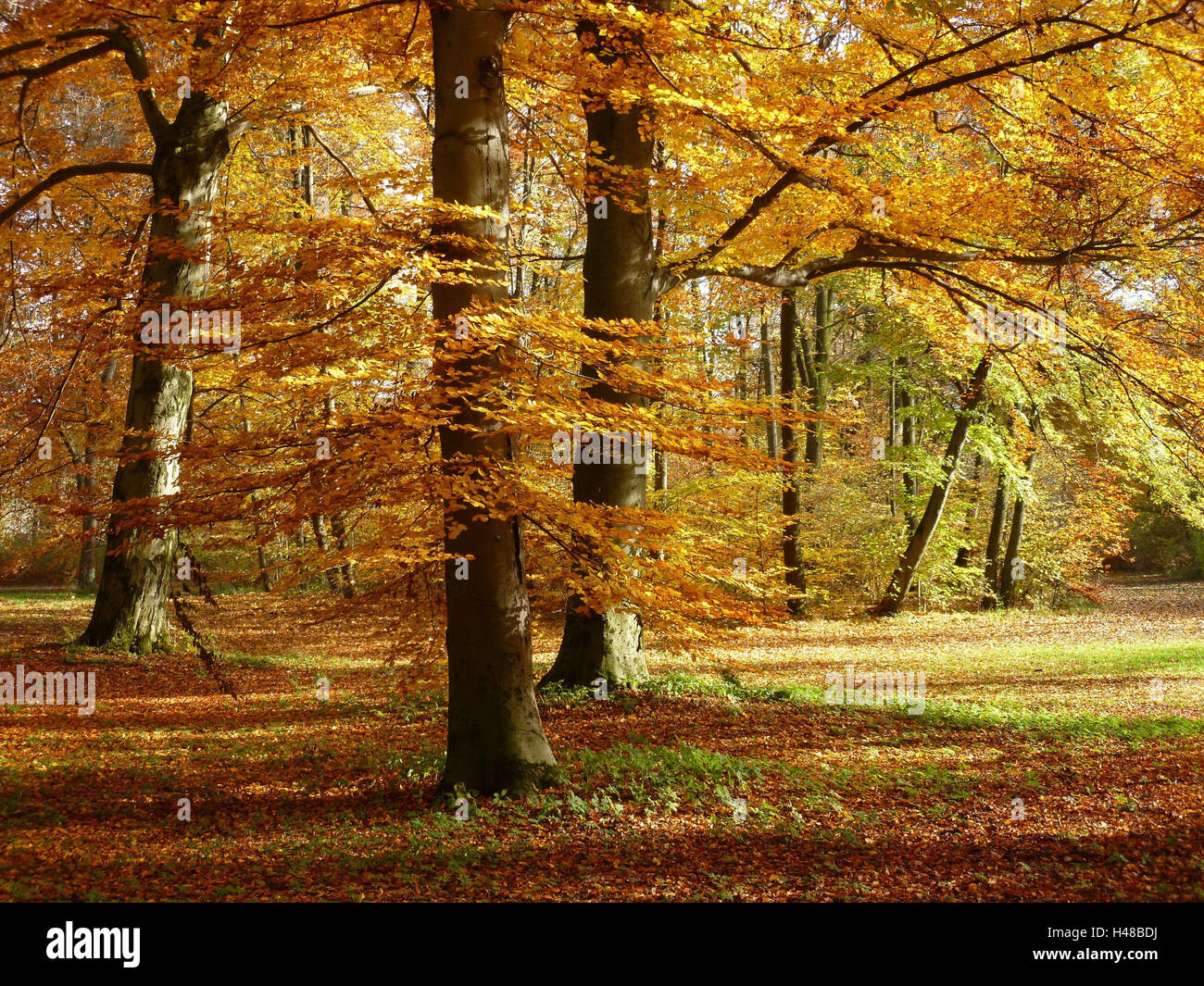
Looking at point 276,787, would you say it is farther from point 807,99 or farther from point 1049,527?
A: point 1049,527

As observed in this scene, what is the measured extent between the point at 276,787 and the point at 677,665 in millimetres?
7103

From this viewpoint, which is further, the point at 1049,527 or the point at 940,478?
the point at 1049,527

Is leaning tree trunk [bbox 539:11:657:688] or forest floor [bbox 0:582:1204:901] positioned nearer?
forest floor [bbox 0:582:1204:901]

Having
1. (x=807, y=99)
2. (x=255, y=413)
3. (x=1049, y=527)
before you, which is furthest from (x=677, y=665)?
(x=1049, y=527)

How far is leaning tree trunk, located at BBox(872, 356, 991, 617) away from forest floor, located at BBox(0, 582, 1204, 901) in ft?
21.8

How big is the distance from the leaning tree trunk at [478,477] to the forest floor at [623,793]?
392 millimetres

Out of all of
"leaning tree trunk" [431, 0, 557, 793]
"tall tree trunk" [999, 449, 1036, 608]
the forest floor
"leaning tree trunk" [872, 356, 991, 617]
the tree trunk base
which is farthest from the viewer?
"tall tree trunk" [999, 449, 1036, 608]

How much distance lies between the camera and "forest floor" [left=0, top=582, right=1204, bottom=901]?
16.0 ft

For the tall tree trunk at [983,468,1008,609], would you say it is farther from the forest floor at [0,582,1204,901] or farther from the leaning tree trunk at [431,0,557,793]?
the leaning tree trunk at [431,0,557,793]

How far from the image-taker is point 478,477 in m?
5.71

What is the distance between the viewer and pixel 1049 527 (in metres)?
22.9

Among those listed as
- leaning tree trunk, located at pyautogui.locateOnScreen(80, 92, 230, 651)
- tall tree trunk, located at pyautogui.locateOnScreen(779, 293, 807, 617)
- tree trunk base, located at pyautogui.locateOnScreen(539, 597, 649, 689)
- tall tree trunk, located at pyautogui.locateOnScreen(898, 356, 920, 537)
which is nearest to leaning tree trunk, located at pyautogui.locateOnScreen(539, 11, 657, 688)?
tree trunk base, located at pyautogui.locateOnScreen(539, 597, 649, 689)

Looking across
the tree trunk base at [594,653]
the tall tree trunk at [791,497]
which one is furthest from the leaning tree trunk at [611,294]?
the tall tree trunk at [791,497]

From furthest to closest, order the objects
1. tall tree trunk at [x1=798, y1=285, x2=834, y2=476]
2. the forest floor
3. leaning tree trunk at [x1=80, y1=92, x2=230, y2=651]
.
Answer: tall tree trunk at [x1=798, y1=285, x2=834, y2=476] < leaning tree trunk at [x1=80, y1=92, x2=230, y2=651] < the forest floor
